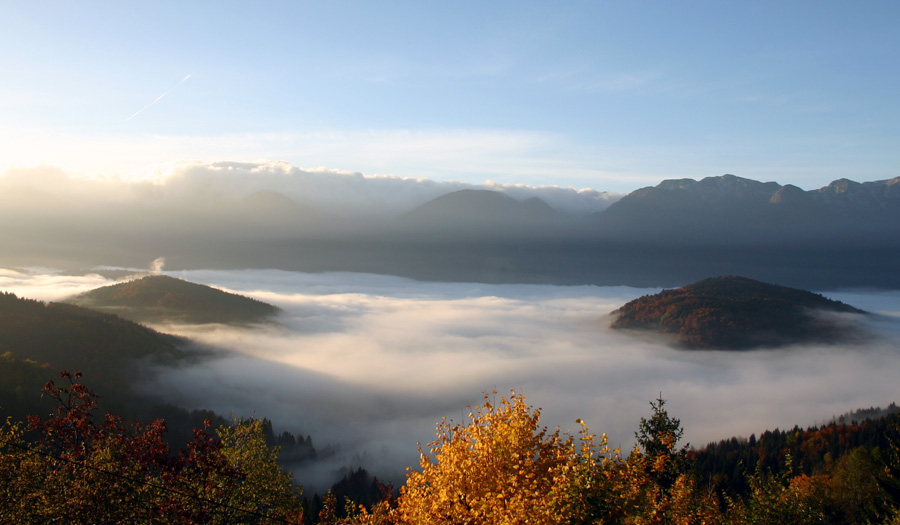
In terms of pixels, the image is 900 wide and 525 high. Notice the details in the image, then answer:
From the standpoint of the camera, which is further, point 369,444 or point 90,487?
point 369,444

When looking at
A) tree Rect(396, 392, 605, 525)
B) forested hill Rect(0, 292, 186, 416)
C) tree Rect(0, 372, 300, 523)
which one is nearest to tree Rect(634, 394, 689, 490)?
tree Rect(396, 392, 605, 525)

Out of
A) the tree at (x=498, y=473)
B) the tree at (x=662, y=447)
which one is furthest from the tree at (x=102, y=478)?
the tree at (x=662, y=447)

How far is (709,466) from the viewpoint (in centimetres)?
11225

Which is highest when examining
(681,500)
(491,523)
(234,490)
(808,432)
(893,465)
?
(491,523)

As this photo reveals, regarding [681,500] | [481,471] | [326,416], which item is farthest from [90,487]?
[326,416]

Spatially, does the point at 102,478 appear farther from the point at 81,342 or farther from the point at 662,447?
the point at 81,342

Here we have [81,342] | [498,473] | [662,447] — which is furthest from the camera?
[81,342]

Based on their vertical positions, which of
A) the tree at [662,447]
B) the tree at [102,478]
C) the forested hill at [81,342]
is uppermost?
the tree at [102,478]

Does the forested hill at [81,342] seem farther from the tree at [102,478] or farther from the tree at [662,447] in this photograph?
the tree at [102,478]

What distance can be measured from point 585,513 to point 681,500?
16.1 m

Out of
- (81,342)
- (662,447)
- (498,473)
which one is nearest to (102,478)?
(498,473)

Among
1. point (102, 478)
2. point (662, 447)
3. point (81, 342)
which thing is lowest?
point (81, 342)

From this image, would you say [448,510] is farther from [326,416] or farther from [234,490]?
[326,416]

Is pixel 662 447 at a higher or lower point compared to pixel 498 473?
lower
